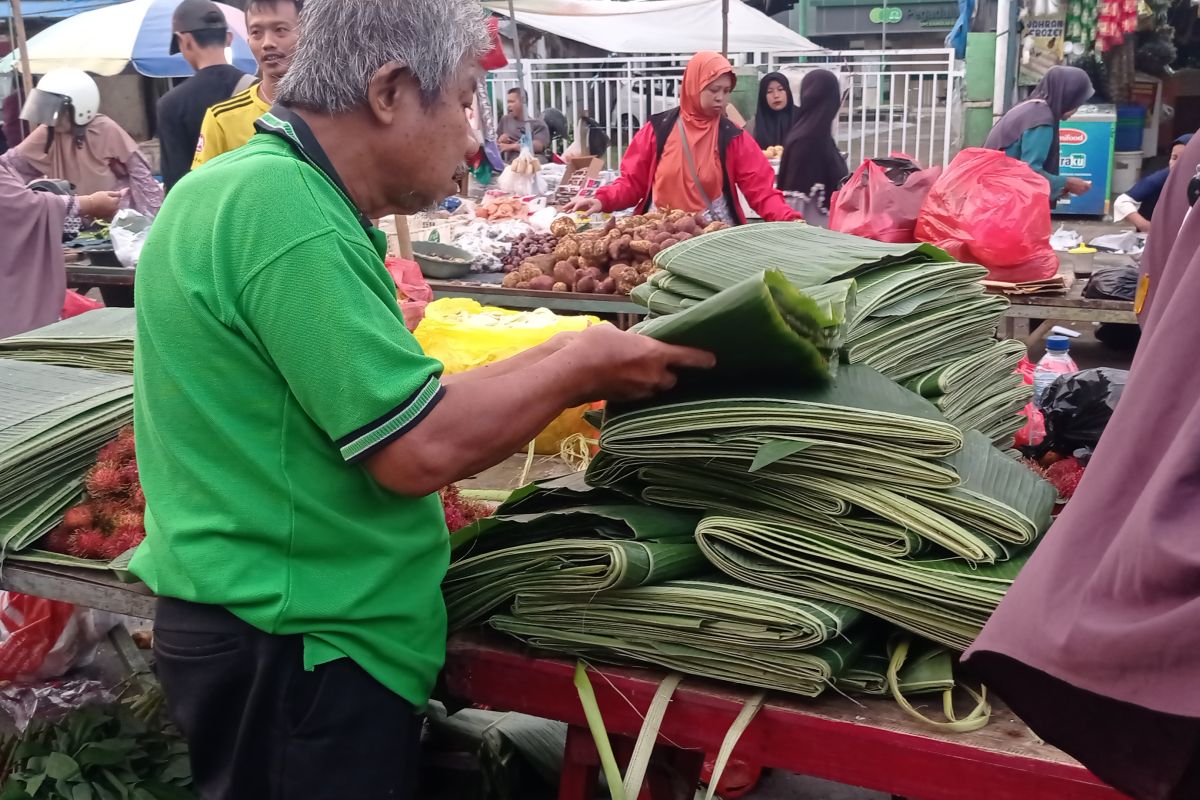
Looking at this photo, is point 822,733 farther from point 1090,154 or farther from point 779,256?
point 1090,154

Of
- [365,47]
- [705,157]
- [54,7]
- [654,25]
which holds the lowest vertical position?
[705,157]

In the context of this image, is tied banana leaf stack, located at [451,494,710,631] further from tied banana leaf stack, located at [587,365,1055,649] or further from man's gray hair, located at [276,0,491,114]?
man's gray hair, located at [276,0,491,114]

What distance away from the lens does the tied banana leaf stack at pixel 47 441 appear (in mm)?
2344

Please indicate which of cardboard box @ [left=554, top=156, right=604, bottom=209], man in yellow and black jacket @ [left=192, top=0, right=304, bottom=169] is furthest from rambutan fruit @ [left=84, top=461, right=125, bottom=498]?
cardboard box @ [left=554, top=156, right=604, bottom=209]

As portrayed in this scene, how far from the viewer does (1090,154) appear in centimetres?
1161

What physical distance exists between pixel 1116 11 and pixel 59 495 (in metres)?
11.9

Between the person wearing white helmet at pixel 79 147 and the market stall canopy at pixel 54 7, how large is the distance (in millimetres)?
14311

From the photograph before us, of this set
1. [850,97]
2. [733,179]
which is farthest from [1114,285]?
[850,97]

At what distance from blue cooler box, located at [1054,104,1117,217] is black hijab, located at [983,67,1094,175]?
13.6 feet

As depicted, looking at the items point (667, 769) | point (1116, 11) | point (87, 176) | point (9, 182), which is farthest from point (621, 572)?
point (1116, 11)

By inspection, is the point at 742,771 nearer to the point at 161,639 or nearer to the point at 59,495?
the point at 161,639

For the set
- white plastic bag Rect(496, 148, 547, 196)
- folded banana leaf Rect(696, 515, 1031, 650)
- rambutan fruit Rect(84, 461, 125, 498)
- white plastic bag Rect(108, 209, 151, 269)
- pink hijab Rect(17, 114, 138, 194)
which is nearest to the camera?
folded banana leaf Rect(696, 515, 1031, 650)

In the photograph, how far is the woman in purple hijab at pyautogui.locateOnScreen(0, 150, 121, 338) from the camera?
471 centimetres

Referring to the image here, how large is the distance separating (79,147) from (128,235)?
2.28m
